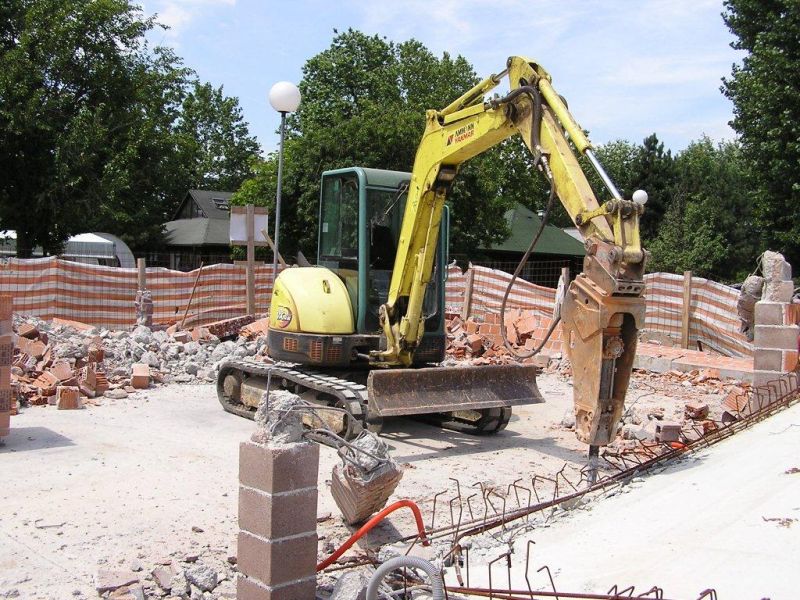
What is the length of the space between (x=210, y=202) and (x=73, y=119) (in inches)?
679

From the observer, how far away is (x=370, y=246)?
900 centimetres

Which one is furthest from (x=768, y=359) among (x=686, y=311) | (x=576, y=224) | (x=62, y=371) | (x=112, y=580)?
(x=62, y=371)

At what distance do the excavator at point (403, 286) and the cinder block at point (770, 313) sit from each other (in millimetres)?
2645

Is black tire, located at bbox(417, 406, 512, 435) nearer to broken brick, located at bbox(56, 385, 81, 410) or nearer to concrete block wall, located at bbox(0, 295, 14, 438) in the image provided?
broken brick, located at bbox(56, 385, 81, 410)

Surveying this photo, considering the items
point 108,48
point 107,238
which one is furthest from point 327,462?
point 108,48

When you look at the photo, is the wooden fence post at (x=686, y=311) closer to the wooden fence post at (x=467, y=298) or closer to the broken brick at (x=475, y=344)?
the broken brick at (x=475, y=344)

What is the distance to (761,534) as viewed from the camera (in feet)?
15.0

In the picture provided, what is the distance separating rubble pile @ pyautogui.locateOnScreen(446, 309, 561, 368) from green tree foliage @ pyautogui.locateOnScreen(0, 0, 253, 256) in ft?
57.7

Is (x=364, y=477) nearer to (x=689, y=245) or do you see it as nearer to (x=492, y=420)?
(x=492, y=420)

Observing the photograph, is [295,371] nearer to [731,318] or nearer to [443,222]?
[443,222]

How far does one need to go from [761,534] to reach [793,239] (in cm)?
1792

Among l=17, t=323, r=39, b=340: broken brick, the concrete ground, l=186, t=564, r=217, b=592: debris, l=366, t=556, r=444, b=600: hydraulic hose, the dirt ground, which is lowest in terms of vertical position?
the dirt ground

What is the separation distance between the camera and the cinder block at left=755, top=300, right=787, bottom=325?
8.85 m

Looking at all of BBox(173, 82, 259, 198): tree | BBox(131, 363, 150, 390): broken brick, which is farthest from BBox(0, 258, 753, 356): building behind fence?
BBox(173, 82, 259, 198): tree
